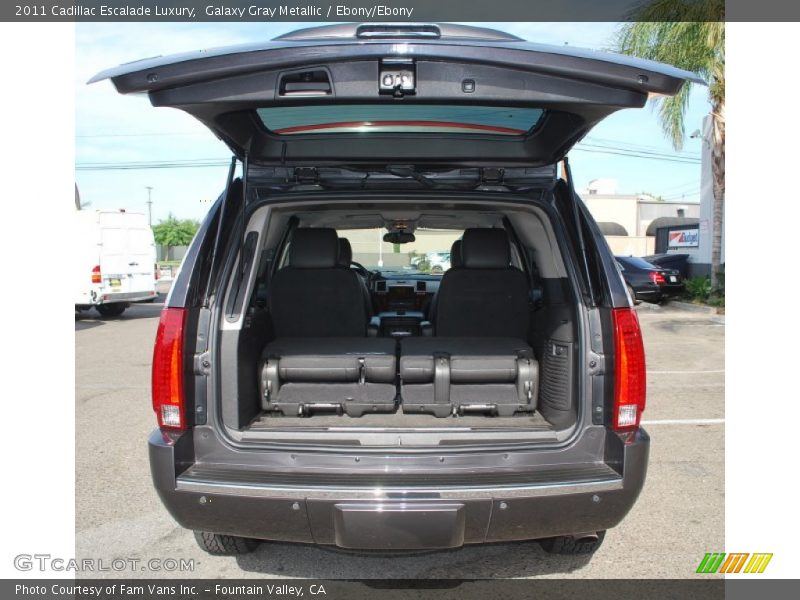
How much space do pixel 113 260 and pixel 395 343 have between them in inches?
476

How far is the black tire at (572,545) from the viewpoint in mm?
3189

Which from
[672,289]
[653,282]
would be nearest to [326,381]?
→ [653,282]

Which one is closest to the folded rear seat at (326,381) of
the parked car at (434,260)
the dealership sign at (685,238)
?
the parked car at (434,260)

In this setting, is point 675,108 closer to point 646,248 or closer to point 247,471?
point 247,471

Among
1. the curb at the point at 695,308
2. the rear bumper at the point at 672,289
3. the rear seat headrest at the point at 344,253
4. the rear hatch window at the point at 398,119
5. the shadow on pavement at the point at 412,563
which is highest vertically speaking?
the rear hatch window at the point at 398,119

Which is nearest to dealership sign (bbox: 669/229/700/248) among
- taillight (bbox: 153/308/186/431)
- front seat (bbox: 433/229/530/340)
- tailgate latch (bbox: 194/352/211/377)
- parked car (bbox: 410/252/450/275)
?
parked car (bbox: 410/252/450/275)

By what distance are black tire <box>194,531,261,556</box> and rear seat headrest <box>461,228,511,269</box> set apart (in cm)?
205

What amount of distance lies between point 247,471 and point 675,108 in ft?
47.5

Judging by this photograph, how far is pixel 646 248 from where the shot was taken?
123 ft

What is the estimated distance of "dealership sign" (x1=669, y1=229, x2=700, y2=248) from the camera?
20.5 metres

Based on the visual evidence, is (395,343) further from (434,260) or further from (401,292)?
(434,260)

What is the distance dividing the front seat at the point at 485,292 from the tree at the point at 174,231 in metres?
61.2

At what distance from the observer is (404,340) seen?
3.77 m

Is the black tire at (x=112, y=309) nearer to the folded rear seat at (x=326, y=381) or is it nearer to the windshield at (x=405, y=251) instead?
the windshield at (x=405, y=251)
